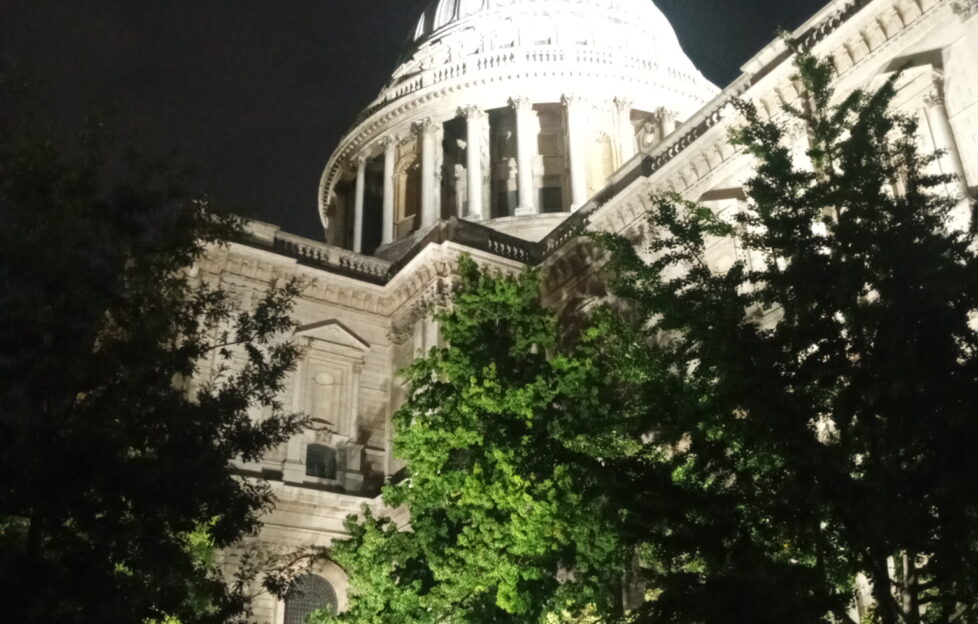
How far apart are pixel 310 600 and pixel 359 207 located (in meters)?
21.2

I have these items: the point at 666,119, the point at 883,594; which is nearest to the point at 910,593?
the point at 883,594

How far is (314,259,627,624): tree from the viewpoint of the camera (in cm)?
1711

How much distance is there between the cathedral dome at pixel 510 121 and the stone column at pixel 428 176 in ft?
0.18

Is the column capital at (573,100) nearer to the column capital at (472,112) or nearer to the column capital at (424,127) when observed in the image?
the column capital at (472,112)

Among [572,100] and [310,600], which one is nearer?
[310,600]

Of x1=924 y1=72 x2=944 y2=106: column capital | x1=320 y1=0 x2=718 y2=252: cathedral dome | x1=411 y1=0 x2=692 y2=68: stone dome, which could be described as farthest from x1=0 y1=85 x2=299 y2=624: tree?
x1=411 y1=0 x2=692 y2=68: stone dome

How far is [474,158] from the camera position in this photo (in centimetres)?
4066

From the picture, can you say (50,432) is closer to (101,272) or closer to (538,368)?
(101,272)

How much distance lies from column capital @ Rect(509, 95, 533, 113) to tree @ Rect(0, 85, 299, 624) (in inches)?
1134

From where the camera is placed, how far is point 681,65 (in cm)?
4666

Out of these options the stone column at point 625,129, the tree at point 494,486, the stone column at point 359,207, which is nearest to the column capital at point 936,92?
the tree at point 494,486

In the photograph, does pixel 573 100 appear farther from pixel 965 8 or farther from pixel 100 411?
pixel 100 411

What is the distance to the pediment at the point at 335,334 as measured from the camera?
1144 inches

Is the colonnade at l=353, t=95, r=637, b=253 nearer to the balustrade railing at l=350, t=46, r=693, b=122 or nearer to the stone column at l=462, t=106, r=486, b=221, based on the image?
the stone column at l=462, t=106, r=486, b=221
